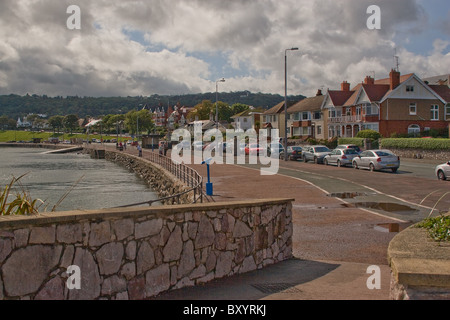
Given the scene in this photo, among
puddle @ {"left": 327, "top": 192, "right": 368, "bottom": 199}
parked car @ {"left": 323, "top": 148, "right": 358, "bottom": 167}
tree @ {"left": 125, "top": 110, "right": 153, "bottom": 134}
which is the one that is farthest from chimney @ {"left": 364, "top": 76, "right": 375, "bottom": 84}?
tree @ {"left": 125, "top": 110, "right": 153, "bottom": 134}

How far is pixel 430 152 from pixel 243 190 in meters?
28.8

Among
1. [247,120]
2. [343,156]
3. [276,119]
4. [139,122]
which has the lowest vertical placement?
[343,156]

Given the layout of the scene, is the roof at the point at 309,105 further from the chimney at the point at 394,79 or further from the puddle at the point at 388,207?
the puddle at the point at 388,207

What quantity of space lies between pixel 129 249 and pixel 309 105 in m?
80.8

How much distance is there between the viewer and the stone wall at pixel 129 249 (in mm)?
4906

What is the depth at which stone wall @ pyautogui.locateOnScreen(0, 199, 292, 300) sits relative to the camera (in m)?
4.91

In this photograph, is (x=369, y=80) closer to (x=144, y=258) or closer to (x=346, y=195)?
(x=346, y=195)

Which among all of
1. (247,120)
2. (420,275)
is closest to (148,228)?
(420,275)

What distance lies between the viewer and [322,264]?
8.90 m

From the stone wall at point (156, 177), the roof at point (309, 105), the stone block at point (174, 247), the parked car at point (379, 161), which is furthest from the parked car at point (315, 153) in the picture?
the roof at point (309, 105)

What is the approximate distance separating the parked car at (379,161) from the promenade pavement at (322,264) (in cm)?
1414

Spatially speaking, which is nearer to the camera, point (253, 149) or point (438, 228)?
point (438, 228)

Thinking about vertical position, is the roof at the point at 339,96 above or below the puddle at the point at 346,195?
above

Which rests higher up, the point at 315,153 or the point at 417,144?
the point at 417,144
